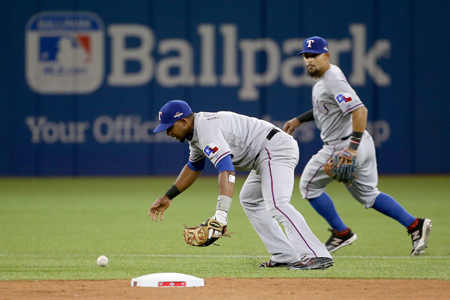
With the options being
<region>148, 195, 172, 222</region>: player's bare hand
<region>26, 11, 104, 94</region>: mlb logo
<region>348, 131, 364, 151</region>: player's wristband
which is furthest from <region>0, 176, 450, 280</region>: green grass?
<region>26, 11, 104, 94</region>: mlb logo

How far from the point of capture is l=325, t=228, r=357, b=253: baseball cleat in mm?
6379

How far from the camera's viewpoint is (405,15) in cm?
1642

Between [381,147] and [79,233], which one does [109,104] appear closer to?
[381,147]

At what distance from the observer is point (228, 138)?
510 cm

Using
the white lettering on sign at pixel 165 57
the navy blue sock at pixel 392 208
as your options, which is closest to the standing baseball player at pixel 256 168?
the navy blue sock at pixel 392 208

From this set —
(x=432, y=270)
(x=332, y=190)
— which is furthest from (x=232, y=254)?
(x=332, y=190)

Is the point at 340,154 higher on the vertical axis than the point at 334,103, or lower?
lower

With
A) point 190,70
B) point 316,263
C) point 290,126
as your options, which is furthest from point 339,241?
point 190,70

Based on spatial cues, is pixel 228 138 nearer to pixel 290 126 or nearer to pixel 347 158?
pixel 347 158

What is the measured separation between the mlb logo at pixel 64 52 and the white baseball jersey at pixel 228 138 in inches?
472

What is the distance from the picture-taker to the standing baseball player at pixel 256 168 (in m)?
4.80

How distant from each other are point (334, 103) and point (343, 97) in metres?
0.28

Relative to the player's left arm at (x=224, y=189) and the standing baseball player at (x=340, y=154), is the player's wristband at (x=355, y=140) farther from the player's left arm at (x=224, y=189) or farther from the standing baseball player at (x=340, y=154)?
the player's left arm at (x=224, y=189)

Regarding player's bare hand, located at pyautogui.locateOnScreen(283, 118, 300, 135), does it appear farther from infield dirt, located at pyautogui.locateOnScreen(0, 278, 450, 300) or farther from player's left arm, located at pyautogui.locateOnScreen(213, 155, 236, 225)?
infield dirt, located at pyautogui.locateOnScreen(0, 278, 450, 300)
